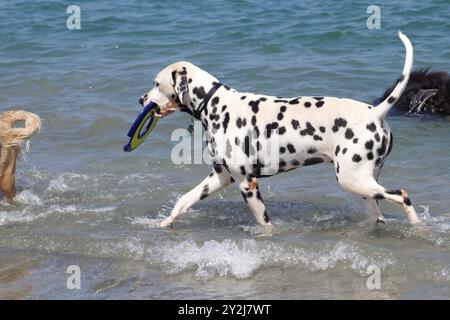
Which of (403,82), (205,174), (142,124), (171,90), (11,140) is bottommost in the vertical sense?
(205,174)

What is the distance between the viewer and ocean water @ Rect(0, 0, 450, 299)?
21.8ft

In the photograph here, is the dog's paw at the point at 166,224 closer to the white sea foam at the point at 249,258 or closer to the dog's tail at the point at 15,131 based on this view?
the white sea foam at the point at 249,258

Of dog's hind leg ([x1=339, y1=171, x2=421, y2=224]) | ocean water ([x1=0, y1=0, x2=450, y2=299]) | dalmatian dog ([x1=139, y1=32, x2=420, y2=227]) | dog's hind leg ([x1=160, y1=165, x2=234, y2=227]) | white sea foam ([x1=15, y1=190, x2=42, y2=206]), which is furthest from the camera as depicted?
white sea foam ([x1=15, y1=190, x2=42, y2=206])

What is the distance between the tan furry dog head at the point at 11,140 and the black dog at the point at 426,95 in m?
4.59

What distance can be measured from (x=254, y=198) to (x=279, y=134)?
64 cm

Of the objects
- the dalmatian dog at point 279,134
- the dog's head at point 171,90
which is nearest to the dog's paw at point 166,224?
the dalmatian dog at point 279,134

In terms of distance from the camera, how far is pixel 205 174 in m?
9.49

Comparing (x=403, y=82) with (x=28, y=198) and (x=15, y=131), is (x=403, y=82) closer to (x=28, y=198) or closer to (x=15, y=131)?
(x=15, y=131)

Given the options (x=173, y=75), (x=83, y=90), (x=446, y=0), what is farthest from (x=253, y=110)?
(x=446, y=0)

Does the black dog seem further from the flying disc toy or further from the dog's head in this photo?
the dog's head

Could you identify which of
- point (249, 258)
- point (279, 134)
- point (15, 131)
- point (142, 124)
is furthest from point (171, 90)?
point (15, 131)

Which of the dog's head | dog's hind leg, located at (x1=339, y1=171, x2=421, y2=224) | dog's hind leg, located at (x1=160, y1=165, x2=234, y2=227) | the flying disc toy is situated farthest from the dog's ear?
dog's hind leg, located at (x1=339, y1=171, x2=421, y2=224)

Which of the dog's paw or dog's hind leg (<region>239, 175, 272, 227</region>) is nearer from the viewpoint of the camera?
dog's hind leg (<region>239, 175, 272, 227</region>)

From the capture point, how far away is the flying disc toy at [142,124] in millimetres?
7645
